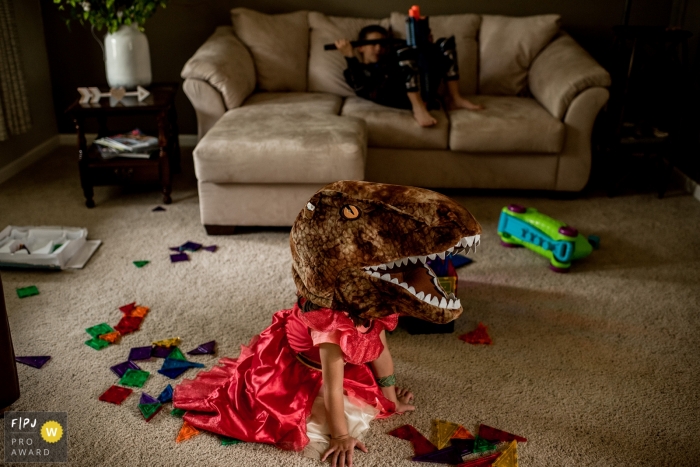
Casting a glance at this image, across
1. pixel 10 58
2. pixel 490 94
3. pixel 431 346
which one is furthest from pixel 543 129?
pixel 10 58

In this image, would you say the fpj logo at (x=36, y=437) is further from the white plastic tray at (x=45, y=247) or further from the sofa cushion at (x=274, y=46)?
the sofa cushion at (x=274, y=46)

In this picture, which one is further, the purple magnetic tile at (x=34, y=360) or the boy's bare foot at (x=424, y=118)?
the boy's bare foot at (x=424, y=118)

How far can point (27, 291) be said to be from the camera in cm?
244

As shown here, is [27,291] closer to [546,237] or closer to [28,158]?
[28,158]

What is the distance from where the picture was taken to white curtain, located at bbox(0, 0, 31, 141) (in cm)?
348

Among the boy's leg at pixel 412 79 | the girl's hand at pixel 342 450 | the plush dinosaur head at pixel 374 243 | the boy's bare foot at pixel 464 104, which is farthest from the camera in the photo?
the boy's bare foot at pixel 464 104

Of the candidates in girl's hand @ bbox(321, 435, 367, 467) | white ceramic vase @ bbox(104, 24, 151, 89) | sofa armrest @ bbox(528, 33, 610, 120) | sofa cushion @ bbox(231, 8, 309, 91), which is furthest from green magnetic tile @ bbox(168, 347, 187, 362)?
sofa armrest @ bbox(528, 33, 610, 120)

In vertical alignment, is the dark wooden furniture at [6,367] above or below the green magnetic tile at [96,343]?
above

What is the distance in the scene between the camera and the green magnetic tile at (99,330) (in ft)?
7.13

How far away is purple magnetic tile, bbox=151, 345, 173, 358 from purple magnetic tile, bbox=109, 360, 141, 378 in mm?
78

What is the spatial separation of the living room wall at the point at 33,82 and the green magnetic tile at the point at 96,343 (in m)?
1.99

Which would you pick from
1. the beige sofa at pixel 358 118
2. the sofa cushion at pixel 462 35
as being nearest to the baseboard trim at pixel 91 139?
the beige sofa at pixel 358 118

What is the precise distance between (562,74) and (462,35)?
74cm

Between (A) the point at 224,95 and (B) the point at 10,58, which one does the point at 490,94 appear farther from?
(B) the point at 10,58
